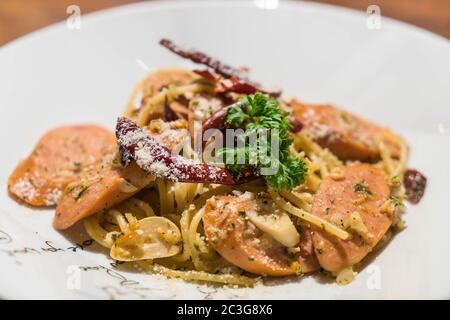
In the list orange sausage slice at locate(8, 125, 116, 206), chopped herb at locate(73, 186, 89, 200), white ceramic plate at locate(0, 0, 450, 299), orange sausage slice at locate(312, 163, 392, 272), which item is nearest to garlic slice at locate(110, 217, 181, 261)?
white ceramic plate at locate(0, 0, 450, 299)

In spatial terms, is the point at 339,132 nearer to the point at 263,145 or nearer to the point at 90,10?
the point at 263,145

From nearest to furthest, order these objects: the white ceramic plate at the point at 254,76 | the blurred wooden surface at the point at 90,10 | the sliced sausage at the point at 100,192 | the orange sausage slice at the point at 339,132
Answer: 1. the white ceramic plate at the point at 254,76
2. the sliced sausage at the point at 100,192
3. the orange sausage slice at the point at 339,132
4. the blurred wooden surface at the point at 90,10

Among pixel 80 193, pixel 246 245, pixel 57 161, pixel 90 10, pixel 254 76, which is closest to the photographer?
pixel 246 245

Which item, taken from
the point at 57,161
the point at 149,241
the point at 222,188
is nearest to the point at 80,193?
the point at 149,241

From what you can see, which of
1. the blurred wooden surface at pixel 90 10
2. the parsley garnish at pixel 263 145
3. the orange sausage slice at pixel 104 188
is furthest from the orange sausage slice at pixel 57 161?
the blurred wooden surface at pixel 90 10

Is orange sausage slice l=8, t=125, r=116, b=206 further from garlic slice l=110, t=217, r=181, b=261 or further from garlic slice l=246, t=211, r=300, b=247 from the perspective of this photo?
garlic slice l=246, t=211, r=300, b=247

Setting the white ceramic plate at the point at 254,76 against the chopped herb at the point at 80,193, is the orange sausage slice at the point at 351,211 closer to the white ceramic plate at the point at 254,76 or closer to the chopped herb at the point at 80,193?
the white ceramic plate at the point at 254,76
